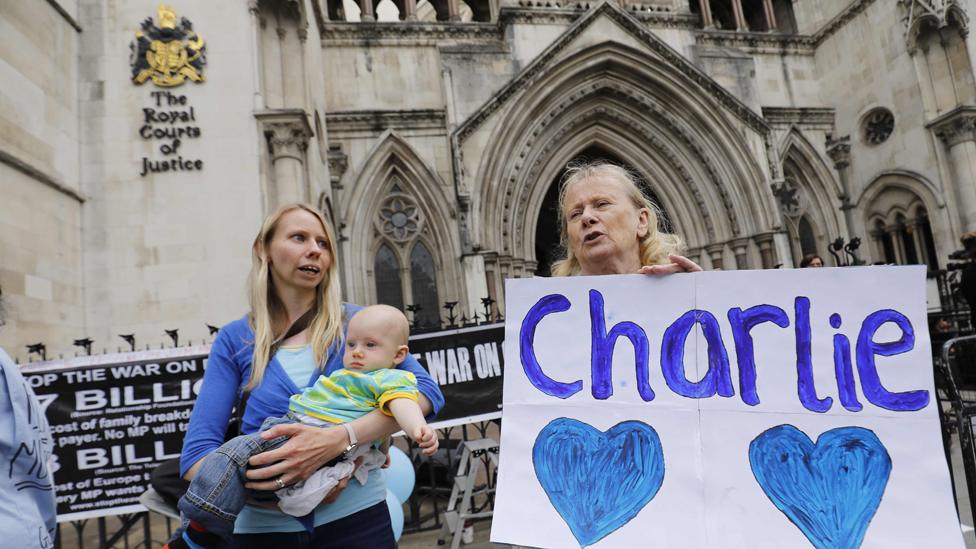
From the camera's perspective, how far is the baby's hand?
1694mm

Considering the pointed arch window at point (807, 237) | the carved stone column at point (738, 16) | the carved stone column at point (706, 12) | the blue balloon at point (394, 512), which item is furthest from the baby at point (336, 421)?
the carved stone column at point (738, 16)

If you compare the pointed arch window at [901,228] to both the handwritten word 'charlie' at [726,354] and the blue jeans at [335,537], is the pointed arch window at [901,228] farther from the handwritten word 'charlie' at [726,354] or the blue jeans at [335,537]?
the blue jeans at [335,537]

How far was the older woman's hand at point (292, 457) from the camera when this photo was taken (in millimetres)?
1626

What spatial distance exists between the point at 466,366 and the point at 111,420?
3044mm

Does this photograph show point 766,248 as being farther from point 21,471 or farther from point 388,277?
point 21,471

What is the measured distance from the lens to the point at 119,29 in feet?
28.0

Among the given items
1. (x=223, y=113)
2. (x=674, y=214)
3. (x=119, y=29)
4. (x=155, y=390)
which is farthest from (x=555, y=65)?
(x=155, y=390)

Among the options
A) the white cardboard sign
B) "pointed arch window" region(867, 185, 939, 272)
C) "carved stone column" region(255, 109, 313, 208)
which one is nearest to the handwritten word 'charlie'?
the white cardboard sign

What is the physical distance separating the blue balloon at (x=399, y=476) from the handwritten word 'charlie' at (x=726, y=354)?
224cm

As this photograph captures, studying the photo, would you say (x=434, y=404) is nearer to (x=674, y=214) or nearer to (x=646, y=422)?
(x=646, y=422)

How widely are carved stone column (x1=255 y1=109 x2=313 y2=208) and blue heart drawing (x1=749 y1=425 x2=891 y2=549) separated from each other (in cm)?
806

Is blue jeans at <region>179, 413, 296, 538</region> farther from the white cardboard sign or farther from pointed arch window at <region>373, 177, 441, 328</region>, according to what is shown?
pointed arch window at <region>373, 177, 441, 328</region>

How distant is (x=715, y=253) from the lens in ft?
51.1

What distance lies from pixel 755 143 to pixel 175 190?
14.3 metres
